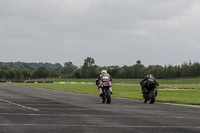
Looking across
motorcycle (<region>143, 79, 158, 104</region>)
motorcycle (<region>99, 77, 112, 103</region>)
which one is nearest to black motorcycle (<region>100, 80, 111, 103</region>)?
motorcycle (<region>99, 77, 112, 103</region>)

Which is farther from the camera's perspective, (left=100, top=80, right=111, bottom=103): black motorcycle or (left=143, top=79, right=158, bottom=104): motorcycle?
(left=143, top=79, right=158, bottom=104): motorcycle

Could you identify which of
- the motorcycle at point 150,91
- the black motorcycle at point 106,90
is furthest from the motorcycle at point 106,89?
the motorcycle at point 150,91

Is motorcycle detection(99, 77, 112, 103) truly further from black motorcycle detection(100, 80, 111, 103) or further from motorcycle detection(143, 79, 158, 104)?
motorcycle detection(143, 79, 158, 104)

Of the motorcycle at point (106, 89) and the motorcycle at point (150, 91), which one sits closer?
the motorcycle at point (106, 89)

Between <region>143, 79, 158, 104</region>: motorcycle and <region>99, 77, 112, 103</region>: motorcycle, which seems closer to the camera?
<region>99, 77, 112, 103</region>: motorcycle

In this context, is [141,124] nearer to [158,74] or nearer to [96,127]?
[96,127]

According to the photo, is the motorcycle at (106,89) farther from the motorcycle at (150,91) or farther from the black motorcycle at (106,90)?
the motorcycle at (150,91)

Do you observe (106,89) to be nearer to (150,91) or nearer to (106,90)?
(106,90)

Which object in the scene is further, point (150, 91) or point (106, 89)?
point (150, 91)

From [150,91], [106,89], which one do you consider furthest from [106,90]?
[150,91]

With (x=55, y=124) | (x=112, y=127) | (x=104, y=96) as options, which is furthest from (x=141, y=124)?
(x=104, y=96)

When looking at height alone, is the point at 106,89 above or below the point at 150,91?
above

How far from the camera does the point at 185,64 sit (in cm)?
19950

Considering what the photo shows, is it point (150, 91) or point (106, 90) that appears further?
point (150, 91)
